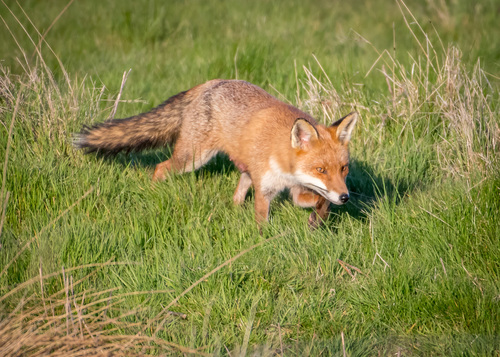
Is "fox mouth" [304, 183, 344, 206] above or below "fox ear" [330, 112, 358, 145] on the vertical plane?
below

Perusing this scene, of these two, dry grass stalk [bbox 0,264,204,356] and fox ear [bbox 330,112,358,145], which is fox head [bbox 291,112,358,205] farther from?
dry grass stalk [bbox 0,264,204,356]

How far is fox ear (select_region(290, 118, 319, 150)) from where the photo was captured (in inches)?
180

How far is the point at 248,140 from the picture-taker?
5.31 metres

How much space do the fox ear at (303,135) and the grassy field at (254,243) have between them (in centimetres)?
71

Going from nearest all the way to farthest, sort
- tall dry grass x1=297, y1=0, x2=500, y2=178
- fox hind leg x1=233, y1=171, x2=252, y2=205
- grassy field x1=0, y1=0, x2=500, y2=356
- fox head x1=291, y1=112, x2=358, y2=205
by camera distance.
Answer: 1. grassy field x1=0, y1=0, x2=500, y2=356
2. fox head x1=291, y1=112, x2=358, y2=205
3. tall dry grass x1=297, y1=0, x2=500, y2=178
4. fox hind leg x1=233, y1=171, x2=252, y2=205

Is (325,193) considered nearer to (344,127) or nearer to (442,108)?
(344,127)

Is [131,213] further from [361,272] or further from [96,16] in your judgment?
[96,16]

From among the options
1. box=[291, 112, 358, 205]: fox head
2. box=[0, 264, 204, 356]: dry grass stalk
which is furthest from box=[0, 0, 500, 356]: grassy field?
box=[291, 112, 358, 205]: fox head

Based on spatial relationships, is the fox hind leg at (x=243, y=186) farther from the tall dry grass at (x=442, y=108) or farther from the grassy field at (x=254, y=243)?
the tall dry grass at (x=442, y=108)

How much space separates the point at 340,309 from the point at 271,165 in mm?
1738

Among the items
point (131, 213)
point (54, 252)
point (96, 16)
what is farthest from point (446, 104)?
point (96, 16)

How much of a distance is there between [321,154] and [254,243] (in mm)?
1001

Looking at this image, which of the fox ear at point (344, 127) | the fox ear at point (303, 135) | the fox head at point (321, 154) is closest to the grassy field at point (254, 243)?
the fox head at point (321, 154)

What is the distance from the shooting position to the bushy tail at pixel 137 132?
5.32m
